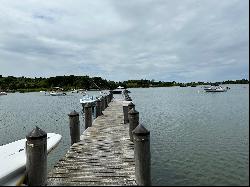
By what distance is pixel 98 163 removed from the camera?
9.85 meters

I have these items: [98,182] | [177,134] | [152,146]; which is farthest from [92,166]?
[177,134]

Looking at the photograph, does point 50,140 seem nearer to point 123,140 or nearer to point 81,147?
point 81,147

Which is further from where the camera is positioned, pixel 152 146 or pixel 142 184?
pixel 152 146

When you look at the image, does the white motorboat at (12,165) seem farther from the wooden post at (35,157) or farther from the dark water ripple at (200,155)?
the dark water ripple at (200,155)

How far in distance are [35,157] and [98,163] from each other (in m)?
2.66

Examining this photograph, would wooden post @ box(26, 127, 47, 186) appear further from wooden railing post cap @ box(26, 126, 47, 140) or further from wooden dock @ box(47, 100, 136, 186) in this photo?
wooden dock @ box(47, 100, 136, 186)

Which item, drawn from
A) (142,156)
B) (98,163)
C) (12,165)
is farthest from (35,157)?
(142,156)

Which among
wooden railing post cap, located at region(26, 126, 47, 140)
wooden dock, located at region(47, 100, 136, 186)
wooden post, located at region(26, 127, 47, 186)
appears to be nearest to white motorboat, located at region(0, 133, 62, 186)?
wooden post, located at region(26, 127, 47, 186)

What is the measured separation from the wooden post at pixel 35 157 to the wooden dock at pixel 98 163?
495 mm

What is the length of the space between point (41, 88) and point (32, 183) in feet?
566

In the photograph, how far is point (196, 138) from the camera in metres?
19.5

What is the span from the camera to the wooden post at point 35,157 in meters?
7.70

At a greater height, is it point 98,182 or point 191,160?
point 98,182

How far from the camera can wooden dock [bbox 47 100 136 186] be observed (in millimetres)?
8281
